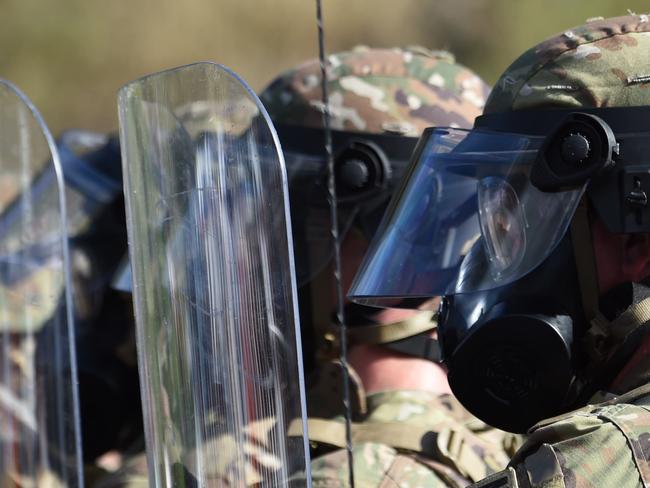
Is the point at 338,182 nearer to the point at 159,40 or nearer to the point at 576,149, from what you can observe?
the point at 576,149

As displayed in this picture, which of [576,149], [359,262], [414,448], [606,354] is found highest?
[576,149]

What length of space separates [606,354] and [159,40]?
807 centimetres

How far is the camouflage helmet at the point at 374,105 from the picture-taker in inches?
A: 106

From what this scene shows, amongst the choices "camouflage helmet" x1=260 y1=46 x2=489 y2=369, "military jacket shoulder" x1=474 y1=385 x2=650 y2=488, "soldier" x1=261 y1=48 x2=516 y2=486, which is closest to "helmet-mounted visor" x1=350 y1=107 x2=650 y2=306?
"military jacket shoulder" x1=474 y1=385 x2=650 y2=488

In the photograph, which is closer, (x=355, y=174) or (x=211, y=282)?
(x=211, y=282)

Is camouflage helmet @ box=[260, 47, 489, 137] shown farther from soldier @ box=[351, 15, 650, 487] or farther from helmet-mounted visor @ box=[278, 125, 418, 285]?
soldier @ box=[351, 15, 650, 487]

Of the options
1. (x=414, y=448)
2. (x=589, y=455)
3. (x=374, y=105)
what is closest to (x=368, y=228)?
(x=374, y=105)

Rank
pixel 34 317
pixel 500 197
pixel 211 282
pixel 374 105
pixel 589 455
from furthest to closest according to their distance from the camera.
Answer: pixel 374 105 → pixel 34 317 → pixel 500 197 → pixel 211 282 → pixel 589 455

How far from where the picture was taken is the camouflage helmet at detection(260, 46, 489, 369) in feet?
8.81

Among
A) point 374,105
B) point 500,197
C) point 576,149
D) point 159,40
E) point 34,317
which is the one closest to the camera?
point 576,149

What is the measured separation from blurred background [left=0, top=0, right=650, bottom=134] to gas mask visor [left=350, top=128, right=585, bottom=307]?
7370 mm

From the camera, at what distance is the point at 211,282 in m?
1.69

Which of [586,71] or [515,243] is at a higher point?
[586,71]

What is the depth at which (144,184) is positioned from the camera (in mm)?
1765
